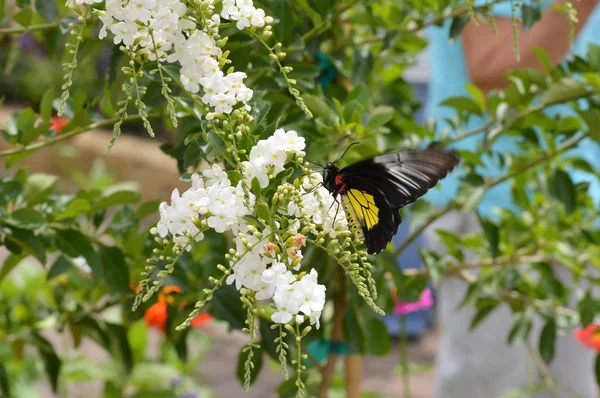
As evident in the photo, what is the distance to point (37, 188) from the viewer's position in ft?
3.35

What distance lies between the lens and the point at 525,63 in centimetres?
147

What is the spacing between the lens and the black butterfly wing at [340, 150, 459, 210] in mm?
729

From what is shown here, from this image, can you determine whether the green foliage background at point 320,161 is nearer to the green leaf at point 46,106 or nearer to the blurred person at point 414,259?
the green leaf at point 46,106

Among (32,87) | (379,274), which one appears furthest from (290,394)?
(32,87)

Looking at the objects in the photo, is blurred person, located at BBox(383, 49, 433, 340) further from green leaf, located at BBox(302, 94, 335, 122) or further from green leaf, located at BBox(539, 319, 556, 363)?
green leaf, located at BBox(302, 94, 335, 122)

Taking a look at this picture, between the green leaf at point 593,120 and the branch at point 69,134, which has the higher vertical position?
the green leaf at point 593,120

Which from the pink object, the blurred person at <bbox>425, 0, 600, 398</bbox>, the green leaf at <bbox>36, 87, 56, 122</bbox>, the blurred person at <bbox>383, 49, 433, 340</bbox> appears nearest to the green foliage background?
the green leaf at <bbox>36, 87, 56, 122</bbox>

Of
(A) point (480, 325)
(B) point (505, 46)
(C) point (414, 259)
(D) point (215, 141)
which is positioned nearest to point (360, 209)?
(D) point (215, 141)

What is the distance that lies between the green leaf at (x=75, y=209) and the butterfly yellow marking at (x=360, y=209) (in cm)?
35

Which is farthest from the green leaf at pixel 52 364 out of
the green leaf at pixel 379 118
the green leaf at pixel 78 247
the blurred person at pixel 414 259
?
the blurred person at pixel 414 259

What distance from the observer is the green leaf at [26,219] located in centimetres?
92

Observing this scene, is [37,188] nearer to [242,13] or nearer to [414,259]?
[242,13]

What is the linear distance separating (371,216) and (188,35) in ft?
0.76

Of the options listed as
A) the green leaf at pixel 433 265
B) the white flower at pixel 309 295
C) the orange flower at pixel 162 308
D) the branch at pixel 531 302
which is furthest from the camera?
the branch at pixel 531 302
